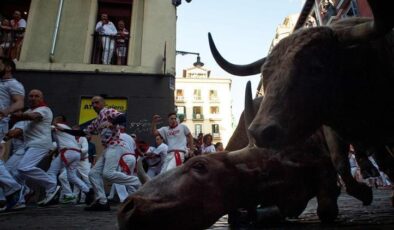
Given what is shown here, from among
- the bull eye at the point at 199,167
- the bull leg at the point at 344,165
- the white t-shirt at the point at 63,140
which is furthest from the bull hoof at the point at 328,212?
the white t-shirt at the point at 63,140

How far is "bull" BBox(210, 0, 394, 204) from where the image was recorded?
252 cm

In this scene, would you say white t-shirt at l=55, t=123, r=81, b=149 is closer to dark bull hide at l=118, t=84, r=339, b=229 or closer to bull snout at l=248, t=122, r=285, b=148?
dark bull hide at l=118, t=84, r=339, b=229

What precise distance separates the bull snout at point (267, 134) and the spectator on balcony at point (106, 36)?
39.1 ft

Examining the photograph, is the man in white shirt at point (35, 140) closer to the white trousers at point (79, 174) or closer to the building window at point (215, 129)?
the white trousers at point (79, 174)

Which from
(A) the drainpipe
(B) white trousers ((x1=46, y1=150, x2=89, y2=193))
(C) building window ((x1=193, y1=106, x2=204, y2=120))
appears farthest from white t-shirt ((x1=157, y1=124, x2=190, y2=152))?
(C) building window ((x1=193, y1=106, x2=204, y2=120))

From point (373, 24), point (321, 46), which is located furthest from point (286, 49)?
point (373, 24)

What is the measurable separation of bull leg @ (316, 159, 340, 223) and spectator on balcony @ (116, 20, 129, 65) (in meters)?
11.7

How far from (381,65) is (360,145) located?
34.8 inches

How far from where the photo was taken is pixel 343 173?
3.13m

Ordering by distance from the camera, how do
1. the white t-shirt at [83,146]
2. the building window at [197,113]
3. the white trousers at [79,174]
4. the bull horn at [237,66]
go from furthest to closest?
the building window at [197,113] < the white t-shirt at [83,146] < the white trousers at [79,174] < the bull horn at [237,66]

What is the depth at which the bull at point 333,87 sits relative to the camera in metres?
2.52

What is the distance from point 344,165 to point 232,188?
1402 millimetres

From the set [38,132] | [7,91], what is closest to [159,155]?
[38,132]

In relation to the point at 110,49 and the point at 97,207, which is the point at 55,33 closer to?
the point at 110,49
